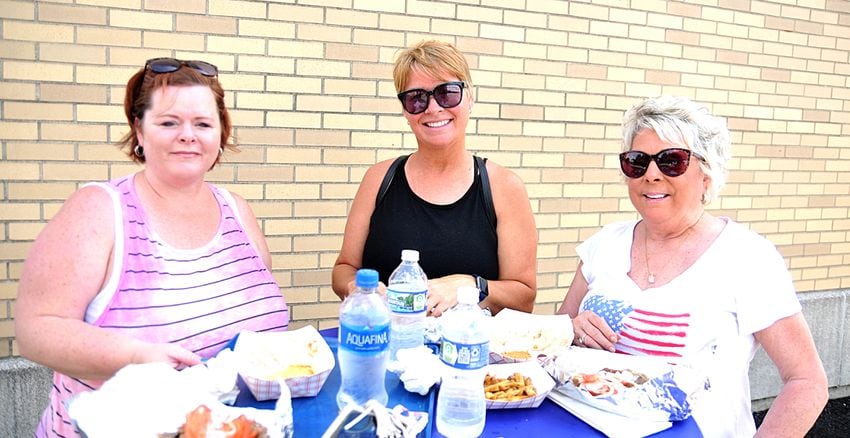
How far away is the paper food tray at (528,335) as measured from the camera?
7.16 feet

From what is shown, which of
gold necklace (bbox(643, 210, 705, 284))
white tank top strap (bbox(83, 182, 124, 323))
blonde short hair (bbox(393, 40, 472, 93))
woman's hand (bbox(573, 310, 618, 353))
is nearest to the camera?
white tank top strap (bbox(83, 182, 124, 323))


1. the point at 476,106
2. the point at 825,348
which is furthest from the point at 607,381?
the point at 825,348

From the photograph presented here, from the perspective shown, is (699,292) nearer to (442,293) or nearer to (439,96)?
(442,293)

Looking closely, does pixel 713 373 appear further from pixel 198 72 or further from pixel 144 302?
pixel 198 72

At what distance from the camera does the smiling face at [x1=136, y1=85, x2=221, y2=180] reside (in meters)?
2.10

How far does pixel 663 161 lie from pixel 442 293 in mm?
966

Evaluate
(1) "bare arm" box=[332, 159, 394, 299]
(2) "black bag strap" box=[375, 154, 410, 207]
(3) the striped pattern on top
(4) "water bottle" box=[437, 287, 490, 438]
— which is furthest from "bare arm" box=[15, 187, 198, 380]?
(3) the striped pattern on top

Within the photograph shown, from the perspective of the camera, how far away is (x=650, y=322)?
2.24m

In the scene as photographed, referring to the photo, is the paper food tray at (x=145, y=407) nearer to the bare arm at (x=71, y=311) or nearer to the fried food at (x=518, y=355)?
the bare arm at (x=71, y=311)

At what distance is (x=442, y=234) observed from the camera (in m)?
2.75

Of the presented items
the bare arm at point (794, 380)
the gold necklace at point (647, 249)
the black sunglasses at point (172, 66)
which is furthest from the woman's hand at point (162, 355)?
the bare arm at point (794, 380)

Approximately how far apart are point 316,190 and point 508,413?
7.97 feet

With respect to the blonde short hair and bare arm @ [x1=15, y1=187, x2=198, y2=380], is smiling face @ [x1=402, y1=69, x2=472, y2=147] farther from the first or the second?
bare arm @ [x1=15, y1=187, x2=198, y2=380]

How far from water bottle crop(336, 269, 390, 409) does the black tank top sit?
3.07 ft
